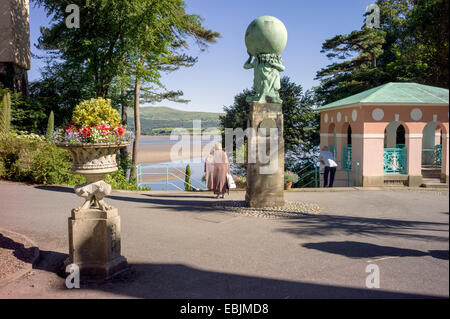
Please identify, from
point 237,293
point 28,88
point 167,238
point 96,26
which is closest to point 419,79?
point 237,293

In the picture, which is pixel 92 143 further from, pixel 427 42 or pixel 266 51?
pixel 266 51

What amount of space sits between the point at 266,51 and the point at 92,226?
670cm

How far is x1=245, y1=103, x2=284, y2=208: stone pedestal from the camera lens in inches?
368

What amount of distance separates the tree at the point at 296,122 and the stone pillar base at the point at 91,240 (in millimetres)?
19371

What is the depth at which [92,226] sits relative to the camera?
4836 millimetres

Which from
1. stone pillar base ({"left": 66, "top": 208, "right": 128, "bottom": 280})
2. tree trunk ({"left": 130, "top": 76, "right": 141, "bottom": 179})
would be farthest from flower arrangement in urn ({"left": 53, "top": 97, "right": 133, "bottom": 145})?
tree trunk ({"left": 130, "top": 76, "right": 141, "bottom": 179})

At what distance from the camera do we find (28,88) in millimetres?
22500

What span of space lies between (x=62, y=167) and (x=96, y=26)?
32.7 feet

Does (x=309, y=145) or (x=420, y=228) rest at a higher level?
(x=309, y=145)

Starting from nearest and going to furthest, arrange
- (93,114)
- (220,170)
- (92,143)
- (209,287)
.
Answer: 1. (209,287)
2. (92,143)
3. (93,114)
4. (220,170)

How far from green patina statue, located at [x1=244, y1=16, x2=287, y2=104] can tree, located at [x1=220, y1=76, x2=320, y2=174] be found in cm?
1405

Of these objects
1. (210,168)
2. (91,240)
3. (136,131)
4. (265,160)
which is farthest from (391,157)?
(136,131)
